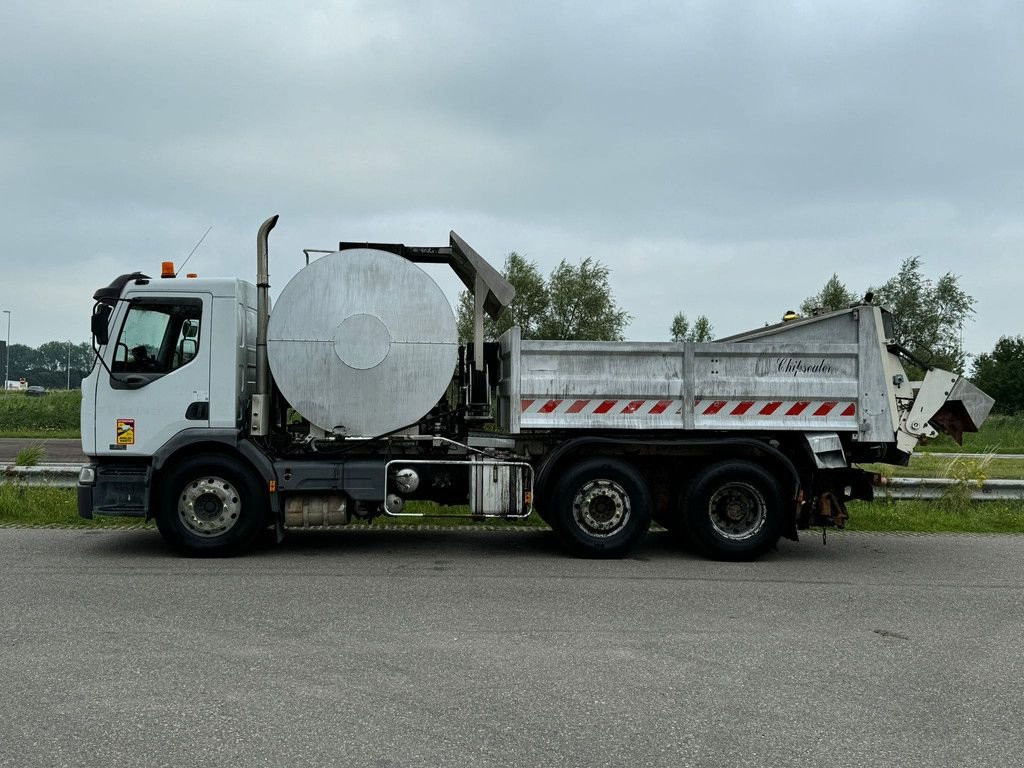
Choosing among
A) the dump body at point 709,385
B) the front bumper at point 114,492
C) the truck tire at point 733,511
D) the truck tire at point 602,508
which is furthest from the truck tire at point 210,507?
the truck tire at point 733,511

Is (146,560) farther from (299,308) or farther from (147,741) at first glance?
(147,741)

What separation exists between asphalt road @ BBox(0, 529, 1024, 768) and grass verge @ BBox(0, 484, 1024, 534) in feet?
7.38

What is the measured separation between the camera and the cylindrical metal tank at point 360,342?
9.12 meters

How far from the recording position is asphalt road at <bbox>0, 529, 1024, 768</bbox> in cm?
411

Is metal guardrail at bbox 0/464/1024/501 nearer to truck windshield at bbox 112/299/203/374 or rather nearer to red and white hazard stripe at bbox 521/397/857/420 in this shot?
red and white hazard stripe at bbox 521/397/857/420

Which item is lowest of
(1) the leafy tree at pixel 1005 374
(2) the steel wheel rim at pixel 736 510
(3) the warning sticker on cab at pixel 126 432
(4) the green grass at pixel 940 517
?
(4) the green grass at pixel 940 517

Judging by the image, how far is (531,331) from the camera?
40375mm

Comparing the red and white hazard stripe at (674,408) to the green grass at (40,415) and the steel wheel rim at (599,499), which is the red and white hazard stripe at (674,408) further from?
the green grass at (40,415)

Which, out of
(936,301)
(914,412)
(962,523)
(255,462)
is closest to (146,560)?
(255,462)

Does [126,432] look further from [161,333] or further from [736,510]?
[736,510]

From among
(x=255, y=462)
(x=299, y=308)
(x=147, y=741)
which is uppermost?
(x=299, y=308)

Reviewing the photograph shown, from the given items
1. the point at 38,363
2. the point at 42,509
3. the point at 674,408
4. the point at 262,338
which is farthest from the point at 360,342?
the point at 38,363

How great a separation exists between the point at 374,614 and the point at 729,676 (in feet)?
8.41

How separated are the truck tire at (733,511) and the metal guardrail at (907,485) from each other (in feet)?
11.8
